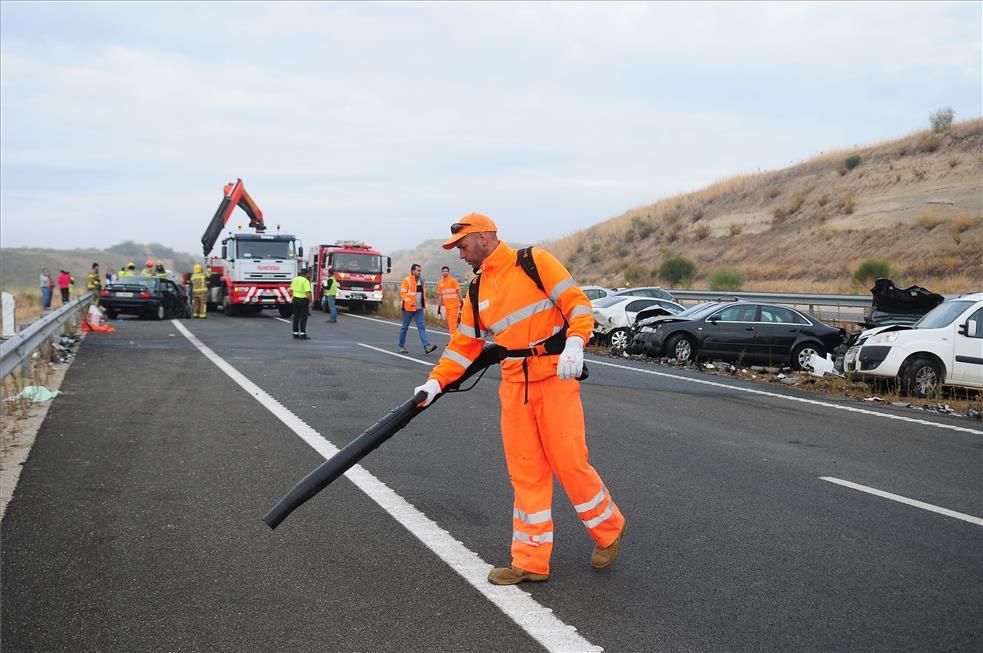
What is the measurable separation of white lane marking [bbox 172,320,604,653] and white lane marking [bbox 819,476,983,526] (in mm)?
3277

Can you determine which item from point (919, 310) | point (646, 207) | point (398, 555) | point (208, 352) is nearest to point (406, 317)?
point (208, 352)

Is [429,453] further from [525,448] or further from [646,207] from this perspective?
[646,207]

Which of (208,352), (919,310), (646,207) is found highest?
(646,207)

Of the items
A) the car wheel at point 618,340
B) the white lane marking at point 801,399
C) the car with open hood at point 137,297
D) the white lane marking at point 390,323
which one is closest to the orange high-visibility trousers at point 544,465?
the white lane marking at point 801,399

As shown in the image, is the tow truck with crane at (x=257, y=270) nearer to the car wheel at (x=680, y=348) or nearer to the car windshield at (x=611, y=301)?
the car windshield at (x=611, y=301)

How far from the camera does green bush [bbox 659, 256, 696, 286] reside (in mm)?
49562

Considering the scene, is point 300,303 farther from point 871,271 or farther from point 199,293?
point 871,271

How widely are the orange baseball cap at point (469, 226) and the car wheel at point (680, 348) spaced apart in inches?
534

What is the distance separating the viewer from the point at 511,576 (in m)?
4.67

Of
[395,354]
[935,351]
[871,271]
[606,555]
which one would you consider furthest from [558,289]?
[871,271]

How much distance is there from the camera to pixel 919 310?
17.7 meters

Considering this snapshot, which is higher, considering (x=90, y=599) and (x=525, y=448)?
(x=525, y=448)

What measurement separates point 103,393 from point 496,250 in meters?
8.52

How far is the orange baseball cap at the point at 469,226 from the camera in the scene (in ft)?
15.9
